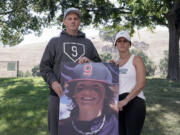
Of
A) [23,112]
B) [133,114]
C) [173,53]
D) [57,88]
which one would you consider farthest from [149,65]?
[57,88]

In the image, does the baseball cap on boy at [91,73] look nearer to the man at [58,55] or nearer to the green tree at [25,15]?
the man at [58,55]

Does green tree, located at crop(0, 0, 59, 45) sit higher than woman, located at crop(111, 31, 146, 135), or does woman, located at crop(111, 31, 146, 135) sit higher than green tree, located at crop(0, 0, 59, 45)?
green tree, located at crop(0, 0, 59, 45)

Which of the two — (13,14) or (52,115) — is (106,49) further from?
(52,115)

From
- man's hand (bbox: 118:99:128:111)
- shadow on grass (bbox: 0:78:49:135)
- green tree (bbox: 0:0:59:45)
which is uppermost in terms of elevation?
green tree (bbox: 0:0:59:45)

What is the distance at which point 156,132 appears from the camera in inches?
255

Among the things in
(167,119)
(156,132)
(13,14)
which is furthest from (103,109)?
(13,14)

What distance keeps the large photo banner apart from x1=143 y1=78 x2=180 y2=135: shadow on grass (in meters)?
3.88

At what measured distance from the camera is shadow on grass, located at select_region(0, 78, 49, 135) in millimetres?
6742

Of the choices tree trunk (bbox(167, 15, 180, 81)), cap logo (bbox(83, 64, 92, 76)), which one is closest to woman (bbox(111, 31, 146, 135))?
cap logo (bbox(83, 64, 92, 76))

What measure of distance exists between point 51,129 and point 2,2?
45.7 feet

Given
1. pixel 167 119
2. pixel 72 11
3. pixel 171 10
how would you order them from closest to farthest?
pixel 72 11 → pixel 167 119 → pixel 171 10

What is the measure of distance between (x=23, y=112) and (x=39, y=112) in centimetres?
58

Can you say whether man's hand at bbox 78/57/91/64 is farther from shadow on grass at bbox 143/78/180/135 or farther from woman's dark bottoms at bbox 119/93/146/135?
shadow on grass at bbox 143/78/180/135

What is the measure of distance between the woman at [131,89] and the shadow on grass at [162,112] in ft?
12.0
